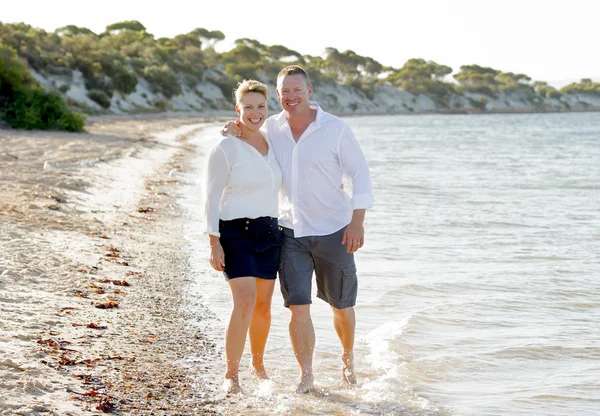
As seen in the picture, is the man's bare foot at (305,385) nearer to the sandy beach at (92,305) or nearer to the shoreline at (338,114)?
the sandy beach at (92,305)

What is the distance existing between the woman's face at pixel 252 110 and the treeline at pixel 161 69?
19.6 metres

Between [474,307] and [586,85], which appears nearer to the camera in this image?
[474,307]

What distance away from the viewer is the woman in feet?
13.8

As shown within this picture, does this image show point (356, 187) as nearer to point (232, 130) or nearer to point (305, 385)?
point (232, 130)

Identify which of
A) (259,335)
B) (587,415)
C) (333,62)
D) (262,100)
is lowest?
(587,415)

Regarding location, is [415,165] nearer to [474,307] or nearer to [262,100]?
[474,307]

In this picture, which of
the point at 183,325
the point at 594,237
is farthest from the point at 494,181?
the point at 183,325

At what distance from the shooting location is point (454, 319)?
650 cm

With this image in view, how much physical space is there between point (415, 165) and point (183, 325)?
19.8m

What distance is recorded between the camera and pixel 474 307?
6867 mm

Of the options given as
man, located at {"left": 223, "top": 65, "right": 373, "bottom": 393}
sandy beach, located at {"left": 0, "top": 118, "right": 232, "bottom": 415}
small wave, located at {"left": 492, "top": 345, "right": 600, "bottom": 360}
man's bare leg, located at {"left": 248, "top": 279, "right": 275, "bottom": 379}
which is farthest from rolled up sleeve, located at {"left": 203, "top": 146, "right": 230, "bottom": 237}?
small wave, located at {"left": 492, "top": 345, "right": 600, "bottom": 360}

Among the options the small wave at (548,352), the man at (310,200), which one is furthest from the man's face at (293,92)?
the small wave at (548,352)

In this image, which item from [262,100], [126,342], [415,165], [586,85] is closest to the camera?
[262,100]

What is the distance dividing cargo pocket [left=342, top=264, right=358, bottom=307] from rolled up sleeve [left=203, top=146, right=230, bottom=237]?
2.60 ft
